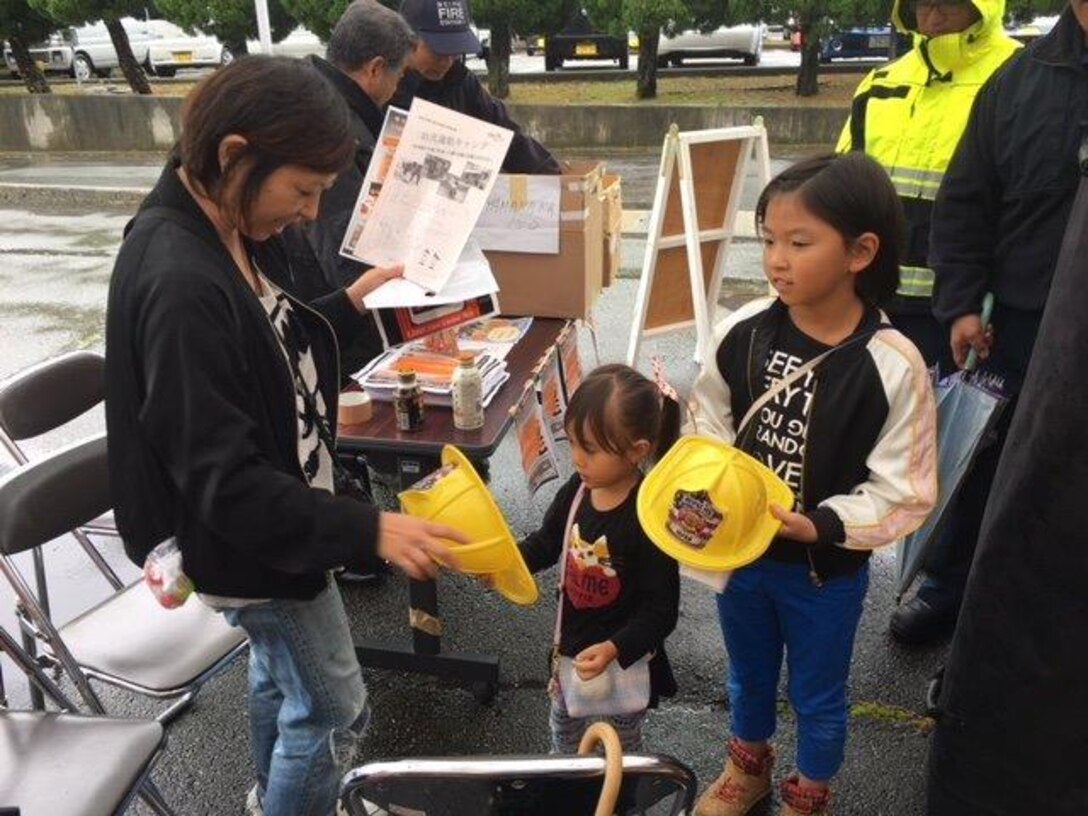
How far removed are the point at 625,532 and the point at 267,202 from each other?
3.13 ft

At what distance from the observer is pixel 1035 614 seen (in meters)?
1.54

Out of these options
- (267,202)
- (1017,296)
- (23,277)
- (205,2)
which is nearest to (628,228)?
(23,277)

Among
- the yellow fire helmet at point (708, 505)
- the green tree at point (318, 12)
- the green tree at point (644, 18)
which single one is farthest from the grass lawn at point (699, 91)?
the yellow fire helmet at point (708, 505)

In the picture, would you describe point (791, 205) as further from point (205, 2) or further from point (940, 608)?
point (205, 2)

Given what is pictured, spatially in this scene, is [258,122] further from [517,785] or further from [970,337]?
[970,337]

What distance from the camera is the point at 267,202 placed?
145cm

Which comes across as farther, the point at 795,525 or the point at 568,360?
the point at 568,360

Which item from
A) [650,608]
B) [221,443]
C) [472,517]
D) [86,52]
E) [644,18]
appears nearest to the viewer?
[221,443]

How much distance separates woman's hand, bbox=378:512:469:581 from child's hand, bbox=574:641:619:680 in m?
0.49

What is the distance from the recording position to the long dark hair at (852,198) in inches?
67.7

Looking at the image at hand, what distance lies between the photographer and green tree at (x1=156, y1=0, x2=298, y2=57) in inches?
525

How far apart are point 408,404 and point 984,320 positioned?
1.53m

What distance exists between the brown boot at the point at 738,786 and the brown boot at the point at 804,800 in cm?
10

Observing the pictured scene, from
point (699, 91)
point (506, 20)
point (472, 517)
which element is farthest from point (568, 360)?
point (699, 91)
